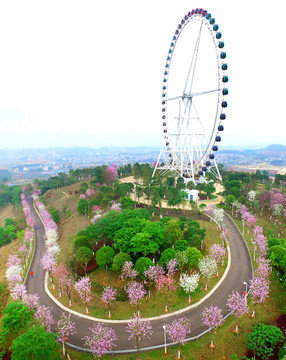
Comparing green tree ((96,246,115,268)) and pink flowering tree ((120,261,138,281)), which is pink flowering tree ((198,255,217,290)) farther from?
green tree ((96,246,115,268))

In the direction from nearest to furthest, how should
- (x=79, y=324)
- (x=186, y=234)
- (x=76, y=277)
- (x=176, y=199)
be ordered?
(x=79, y=324), (x=76, y=277), (x=186, y=234), (x=176, y=199)

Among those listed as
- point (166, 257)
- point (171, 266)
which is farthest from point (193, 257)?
point (171, 266)

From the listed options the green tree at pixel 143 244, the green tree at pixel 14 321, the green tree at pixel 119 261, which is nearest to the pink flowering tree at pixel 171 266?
the green tree at pixel 143 244

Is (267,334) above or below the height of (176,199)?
below

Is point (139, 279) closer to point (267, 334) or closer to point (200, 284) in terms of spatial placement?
point (200, 284)

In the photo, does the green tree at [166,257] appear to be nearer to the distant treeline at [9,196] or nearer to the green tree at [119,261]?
the green tree at [119,261]

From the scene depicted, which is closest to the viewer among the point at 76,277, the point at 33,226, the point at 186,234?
the point at 76,277

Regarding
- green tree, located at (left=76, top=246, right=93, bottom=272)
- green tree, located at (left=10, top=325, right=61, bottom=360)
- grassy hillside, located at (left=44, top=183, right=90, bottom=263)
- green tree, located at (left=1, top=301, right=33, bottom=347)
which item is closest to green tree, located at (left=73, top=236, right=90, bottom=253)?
grassy hillside, located at (left=44, top=183, right=90, bottom=263)

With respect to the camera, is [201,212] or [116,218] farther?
[201,212]

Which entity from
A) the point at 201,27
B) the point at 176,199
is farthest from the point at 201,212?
the point at 201,27
